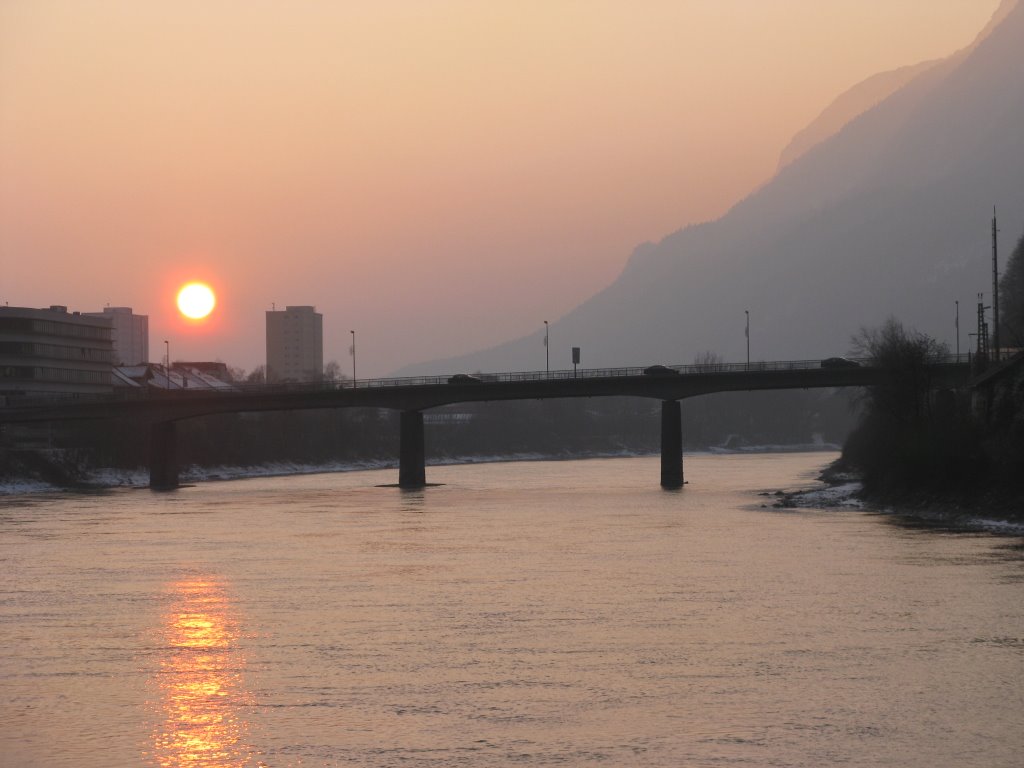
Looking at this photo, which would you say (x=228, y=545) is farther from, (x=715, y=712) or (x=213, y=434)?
(x=213, y=434)

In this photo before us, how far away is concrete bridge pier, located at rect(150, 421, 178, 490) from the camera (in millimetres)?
147500

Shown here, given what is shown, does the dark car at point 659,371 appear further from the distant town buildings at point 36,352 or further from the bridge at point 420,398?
the distant town buildings at point 36,352

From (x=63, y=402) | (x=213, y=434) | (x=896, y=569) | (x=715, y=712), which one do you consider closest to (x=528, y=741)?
(x=715, y=712)

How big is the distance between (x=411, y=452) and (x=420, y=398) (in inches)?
222

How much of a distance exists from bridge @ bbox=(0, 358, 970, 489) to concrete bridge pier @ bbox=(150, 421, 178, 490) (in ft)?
0.33

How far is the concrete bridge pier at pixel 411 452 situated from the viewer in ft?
466

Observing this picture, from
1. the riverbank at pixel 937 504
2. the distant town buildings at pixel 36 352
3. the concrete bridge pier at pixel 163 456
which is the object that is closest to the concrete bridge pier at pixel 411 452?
the concrete bridge pier at pixel 163 456

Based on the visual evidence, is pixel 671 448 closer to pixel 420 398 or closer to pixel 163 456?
pixel 420 398

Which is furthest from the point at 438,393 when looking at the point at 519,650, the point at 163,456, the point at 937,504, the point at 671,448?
the point at 519,650

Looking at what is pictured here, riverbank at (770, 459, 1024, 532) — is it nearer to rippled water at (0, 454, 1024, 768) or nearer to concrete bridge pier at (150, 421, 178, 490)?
rippled water at (0, 454, 1024, 768)

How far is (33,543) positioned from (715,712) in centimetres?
5051

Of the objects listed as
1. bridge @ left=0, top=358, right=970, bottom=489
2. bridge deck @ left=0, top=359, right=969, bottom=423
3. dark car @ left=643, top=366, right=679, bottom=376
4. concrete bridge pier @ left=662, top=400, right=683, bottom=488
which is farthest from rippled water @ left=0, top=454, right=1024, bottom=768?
dark car @ left=643, top=366, right=679, bottom=376

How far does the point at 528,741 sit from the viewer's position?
2552 centimetres

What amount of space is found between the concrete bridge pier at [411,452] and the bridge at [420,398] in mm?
97
